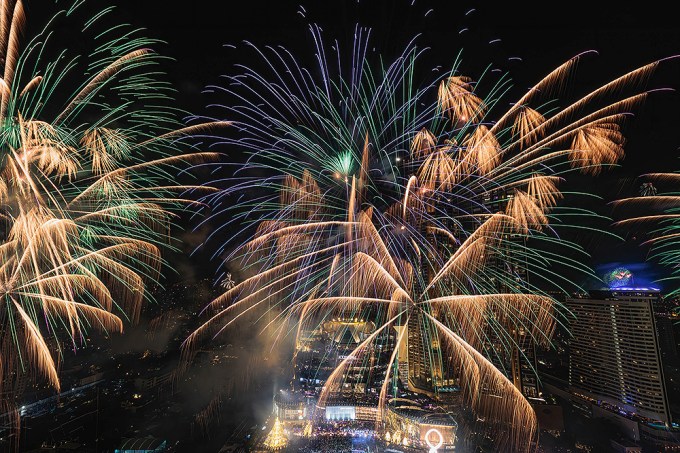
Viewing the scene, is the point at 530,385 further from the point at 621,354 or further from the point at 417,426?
the point at 417,426

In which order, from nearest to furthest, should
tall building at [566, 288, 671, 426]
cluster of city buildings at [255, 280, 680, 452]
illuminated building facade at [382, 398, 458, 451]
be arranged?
illuminated building facade at [382, 398, 458, 451] → cluster of city buildings at [255, 280, 680, 452] → tall building at [566, 288, 671, 426]

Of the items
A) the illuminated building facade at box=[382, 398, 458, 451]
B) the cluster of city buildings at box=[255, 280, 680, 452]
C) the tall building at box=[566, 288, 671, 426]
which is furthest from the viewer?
the tall building at box=[566, 288, 671, 426]

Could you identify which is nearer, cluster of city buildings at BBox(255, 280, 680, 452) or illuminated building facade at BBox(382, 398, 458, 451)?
illuminated building facade at BBox(382, 398, 458, 451)

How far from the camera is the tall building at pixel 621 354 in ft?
143

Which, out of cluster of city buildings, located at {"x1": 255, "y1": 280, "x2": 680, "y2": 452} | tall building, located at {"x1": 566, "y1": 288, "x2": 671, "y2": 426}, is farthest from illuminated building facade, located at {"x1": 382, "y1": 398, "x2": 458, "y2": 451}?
tall building, located at {"x1": 566, "y1": 288, "x2": 671, "y2": 426}

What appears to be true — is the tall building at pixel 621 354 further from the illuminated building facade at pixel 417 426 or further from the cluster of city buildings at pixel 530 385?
the illuminated building facade at pixel 417 426

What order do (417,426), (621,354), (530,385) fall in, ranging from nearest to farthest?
(417,426) → (530,385) → (621,354)

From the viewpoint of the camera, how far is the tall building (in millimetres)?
43719

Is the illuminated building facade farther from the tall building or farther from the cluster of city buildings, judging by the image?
the tall building

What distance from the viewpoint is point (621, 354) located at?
160 ft

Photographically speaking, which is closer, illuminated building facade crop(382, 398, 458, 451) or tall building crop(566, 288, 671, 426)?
illuminated building facade crop(382, 398, 458, 451)

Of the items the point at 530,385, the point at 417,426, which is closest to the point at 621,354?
the point at 530,385

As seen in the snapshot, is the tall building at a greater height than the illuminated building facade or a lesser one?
greater

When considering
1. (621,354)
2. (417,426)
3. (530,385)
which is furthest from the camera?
(621,354)
